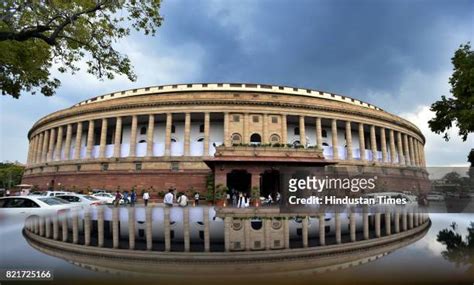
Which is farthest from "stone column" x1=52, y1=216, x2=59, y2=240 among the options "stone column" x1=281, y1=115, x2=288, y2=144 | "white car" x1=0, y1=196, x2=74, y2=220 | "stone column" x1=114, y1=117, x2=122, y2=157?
"stone column" x1=114, y1=117, x2=122, y2=157

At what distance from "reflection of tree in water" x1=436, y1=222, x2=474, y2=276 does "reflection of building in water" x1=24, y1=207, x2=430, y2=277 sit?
0.64m

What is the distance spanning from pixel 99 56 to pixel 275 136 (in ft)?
95.0

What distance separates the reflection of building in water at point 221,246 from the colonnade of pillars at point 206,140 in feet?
94.5

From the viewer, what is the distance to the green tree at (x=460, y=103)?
50.6ft

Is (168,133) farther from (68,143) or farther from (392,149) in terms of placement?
(392,149)

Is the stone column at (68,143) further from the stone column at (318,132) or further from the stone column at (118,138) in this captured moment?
the stone column at (318,132)

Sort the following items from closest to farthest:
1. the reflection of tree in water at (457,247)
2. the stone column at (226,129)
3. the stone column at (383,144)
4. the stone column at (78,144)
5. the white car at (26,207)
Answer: the reflection of tree in water at (457,247)
the white car at (26,207)
the stone column at (226,129)
the stone column at (78,144)
the stone column at (383,144)

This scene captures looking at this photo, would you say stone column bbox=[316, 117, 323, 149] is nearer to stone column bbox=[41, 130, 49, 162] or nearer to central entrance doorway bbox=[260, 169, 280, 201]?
central entrance doorway bbox=[260, 169, 280, 201]

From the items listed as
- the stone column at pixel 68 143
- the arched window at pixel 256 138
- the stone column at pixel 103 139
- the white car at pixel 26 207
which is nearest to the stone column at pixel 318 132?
the arched window at pixel 256 138

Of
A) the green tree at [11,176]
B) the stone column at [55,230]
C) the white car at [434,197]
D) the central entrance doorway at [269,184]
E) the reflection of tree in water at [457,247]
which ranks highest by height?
the green tree at [11,176]

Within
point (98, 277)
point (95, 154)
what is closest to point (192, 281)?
point (98, 277)

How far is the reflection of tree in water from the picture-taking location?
575 centimetres

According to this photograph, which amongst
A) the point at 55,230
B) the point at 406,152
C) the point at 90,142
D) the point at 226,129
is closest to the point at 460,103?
the point at 55,230

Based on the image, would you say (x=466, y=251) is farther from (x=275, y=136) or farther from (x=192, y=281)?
(x=275, y=136)
